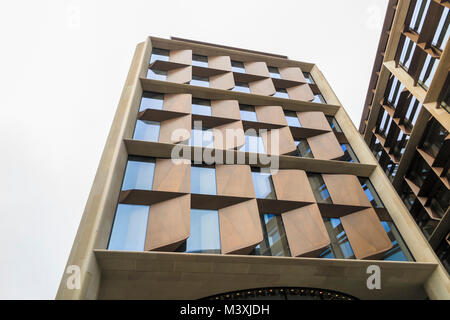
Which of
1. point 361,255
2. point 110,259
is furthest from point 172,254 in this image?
point 361,255

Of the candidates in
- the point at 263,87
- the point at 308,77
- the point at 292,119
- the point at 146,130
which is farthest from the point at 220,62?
the point at 146,130

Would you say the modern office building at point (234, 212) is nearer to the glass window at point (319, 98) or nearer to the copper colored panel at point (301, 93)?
the copper colored panel at point (301, 93)

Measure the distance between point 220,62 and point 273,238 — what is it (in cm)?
1423

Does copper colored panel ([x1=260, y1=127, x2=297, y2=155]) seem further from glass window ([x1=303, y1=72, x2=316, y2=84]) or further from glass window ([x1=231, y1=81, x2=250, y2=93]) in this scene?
glass window ([x1=303, y1=72, x2=316, y2=84])

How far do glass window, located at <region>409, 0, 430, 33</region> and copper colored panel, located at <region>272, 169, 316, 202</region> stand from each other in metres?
13.9

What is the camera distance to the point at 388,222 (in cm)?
1234

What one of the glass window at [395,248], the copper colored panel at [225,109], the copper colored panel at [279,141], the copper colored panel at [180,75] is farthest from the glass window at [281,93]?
the glass window at [395,248]

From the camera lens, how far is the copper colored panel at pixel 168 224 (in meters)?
9.24

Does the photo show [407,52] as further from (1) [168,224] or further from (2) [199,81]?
(1) [168,224]

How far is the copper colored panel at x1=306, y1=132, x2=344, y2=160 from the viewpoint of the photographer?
14883 millimetres

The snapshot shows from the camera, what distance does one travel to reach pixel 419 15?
59.7 feet

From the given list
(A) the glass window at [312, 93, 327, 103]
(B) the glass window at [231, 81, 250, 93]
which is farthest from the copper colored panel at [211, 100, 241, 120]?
(A) the glass window at [312, 93, 327, 103]

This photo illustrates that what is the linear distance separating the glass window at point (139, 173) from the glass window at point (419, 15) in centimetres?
1895
